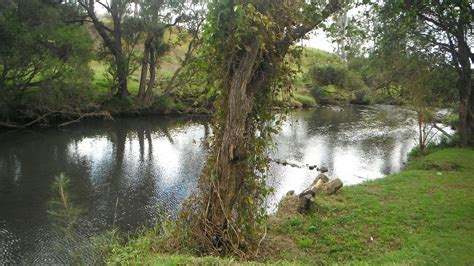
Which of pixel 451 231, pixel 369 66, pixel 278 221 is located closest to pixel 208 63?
pixel 278 221

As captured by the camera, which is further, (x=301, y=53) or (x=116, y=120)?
(x=116, y=120)

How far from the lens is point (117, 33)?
137 feet

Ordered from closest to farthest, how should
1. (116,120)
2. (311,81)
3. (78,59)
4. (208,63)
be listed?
(208,63)
(78,59)
(116,120)
(311,81)

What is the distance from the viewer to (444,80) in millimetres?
22859

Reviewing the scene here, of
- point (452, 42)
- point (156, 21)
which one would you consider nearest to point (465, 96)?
point (452, 42)

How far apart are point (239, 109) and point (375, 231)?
5.14 m

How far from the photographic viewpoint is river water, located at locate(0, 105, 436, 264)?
1288 centimetres

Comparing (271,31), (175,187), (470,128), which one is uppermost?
(271,31)

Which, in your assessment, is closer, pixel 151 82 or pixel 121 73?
pixel 121 73

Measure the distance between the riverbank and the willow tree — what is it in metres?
0.96

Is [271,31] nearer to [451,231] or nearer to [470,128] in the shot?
[451,231]

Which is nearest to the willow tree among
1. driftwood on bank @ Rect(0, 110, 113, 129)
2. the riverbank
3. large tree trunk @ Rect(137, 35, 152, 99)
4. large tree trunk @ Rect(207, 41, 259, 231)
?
large tree trunk @ Rect(207, 41, 259, 231)

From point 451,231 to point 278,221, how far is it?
4347 millimetres

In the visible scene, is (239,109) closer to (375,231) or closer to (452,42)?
(375,231)
